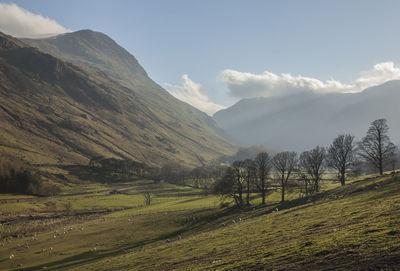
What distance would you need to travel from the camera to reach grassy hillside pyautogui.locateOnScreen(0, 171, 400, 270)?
17.4m

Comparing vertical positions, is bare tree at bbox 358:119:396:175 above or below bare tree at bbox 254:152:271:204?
above

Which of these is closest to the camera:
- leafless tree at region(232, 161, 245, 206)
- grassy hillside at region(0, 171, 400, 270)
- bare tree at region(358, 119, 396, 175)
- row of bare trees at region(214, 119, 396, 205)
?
grassy hillside at region(0, 171, 400, 270)

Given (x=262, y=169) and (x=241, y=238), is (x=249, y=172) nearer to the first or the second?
(x=262, y=169)

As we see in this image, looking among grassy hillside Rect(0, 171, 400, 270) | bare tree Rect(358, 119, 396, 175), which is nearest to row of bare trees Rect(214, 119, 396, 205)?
bare tree Rect(358, 119, 396, 175)

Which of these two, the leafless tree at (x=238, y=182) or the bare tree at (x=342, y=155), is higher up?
the bare tree at (x=342, y=155)

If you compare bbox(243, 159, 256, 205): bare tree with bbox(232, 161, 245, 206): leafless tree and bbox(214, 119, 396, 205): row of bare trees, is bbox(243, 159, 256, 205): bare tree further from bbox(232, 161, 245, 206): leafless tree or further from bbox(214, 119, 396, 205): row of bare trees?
bbox(232, 161, 245, 206): leafless tree

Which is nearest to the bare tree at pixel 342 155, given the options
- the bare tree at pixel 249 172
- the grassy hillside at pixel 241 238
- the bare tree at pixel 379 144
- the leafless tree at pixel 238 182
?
the bare tree at pixel 379 144

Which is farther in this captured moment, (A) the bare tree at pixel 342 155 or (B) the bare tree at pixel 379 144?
(A) the bare tree at pixel 342 155

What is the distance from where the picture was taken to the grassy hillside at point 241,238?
17391 mm

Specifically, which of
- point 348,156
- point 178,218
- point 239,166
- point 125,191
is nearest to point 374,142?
point 348,156

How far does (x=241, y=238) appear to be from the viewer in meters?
32.6

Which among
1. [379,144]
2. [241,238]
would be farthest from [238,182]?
[241,238]

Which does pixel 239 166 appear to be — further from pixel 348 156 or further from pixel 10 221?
pixel 10 221

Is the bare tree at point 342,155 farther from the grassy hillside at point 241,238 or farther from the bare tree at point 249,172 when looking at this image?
the bare tree at point 249,172
